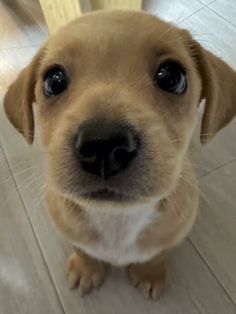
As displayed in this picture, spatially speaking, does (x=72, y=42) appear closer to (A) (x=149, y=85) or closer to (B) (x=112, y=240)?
(A) (x=149, y=85)

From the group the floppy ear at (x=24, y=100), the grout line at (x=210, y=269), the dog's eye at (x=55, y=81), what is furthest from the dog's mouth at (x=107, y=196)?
the grout line at (x=210, y=269)

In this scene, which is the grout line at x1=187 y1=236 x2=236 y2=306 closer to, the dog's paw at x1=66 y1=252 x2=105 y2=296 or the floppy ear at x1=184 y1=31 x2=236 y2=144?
the dog's paw at x1=66 y1=252 x2=105 y2=296

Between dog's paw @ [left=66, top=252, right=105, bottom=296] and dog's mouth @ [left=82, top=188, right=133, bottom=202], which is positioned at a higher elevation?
dog's mouth @ [left=82, top=188, right=133, bottom=202]

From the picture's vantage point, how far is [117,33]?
1153mm

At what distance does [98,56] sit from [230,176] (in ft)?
3.68

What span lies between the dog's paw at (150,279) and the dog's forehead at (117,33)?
0.84 metres

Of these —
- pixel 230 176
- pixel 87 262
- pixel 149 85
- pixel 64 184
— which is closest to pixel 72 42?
pixel 149 85

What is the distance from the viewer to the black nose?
0.92m

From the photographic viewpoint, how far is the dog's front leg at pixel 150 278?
1685 mm

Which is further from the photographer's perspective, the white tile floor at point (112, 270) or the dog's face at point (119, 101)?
the white tile floor at point (112, 270)

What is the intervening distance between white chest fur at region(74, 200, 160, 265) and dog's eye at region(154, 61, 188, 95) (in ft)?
1.24

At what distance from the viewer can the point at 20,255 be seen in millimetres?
1824

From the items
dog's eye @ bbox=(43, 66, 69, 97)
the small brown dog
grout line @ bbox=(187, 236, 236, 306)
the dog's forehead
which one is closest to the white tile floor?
grout line @ bbox=(187, 236, 236, 306)

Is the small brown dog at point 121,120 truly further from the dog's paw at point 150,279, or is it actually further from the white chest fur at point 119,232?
the dog's paw at point 150,279
